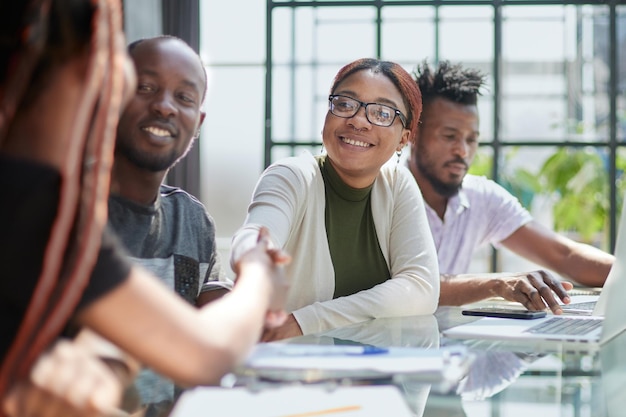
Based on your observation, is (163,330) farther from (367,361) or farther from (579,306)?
(579,306)

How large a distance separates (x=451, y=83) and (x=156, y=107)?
5.51ft

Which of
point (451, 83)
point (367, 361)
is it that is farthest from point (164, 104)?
point (451, 83)

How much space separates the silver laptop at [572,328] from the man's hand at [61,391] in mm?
811

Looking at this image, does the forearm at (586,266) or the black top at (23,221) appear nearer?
the black top at (23,221)

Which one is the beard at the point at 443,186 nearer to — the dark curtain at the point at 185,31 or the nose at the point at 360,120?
the nose at the point at 360,120

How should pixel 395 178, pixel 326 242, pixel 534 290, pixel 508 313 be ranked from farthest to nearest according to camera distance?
pixel 395 178
pixel 326 242
pixel 534 290
pixel 508 313

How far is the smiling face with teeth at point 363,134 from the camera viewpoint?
6.69 feet

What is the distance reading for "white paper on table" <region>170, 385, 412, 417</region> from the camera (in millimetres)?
889

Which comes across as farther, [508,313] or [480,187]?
[480,187]

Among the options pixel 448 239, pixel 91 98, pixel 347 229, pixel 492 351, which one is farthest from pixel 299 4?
pixel 91 98

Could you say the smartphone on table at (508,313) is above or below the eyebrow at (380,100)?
below

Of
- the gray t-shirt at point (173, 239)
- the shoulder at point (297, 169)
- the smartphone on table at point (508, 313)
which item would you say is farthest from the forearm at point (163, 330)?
the shoulder at point (297, 169)

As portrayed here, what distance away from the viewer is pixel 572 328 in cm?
146

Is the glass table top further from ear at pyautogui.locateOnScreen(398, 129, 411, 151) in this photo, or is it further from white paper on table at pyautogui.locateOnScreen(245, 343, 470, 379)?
ear at pyautogui.locateOnScreen(398, 129, 411, 151)
